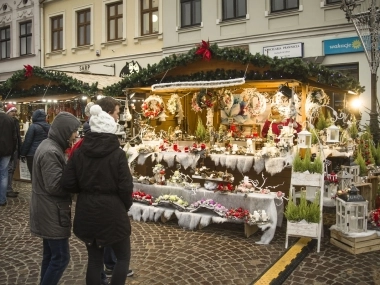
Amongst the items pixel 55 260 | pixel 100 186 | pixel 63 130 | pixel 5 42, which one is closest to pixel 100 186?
pixel 100 186

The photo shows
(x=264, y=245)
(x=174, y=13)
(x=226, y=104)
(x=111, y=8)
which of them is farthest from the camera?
(x=111, y=8)

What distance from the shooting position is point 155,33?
16.9m

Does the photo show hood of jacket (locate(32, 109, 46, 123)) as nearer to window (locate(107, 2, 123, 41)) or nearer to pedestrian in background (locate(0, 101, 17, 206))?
pedestrian in background (locate(0, 101, 17, 206))

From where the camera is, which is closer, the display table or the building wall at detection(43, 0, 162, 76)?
the display table

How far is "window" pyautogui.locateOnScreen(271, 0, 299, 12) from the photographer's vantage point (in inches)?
535

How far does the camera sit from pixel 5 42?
2280 cm

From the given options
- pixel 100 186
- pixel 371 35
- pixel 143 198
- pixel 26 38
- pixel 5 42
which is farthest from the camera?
pixel 5 42

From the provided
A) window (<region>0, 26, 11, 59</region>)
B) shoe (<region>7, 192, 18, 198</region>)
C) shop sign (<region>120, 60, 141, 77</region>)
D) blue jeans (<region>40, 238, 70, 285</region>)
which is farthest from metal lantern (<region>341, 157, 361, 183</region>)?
window (<region>0, 26, 11, 59</region>)

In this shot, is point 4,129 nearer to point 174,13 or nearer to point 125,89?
point 125,89

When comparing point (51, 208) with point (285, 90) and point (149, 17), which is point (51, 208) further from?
point (149, 17)

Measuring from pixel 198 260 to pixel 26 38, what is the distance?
67.2ft

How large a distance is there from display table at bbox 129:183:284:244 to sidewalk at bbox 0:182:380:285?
167 millimetres

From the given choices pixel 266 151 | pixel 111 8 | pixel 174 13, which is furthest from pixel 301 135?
pixel 111 8

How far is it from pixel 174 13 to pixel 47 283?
1436cm
